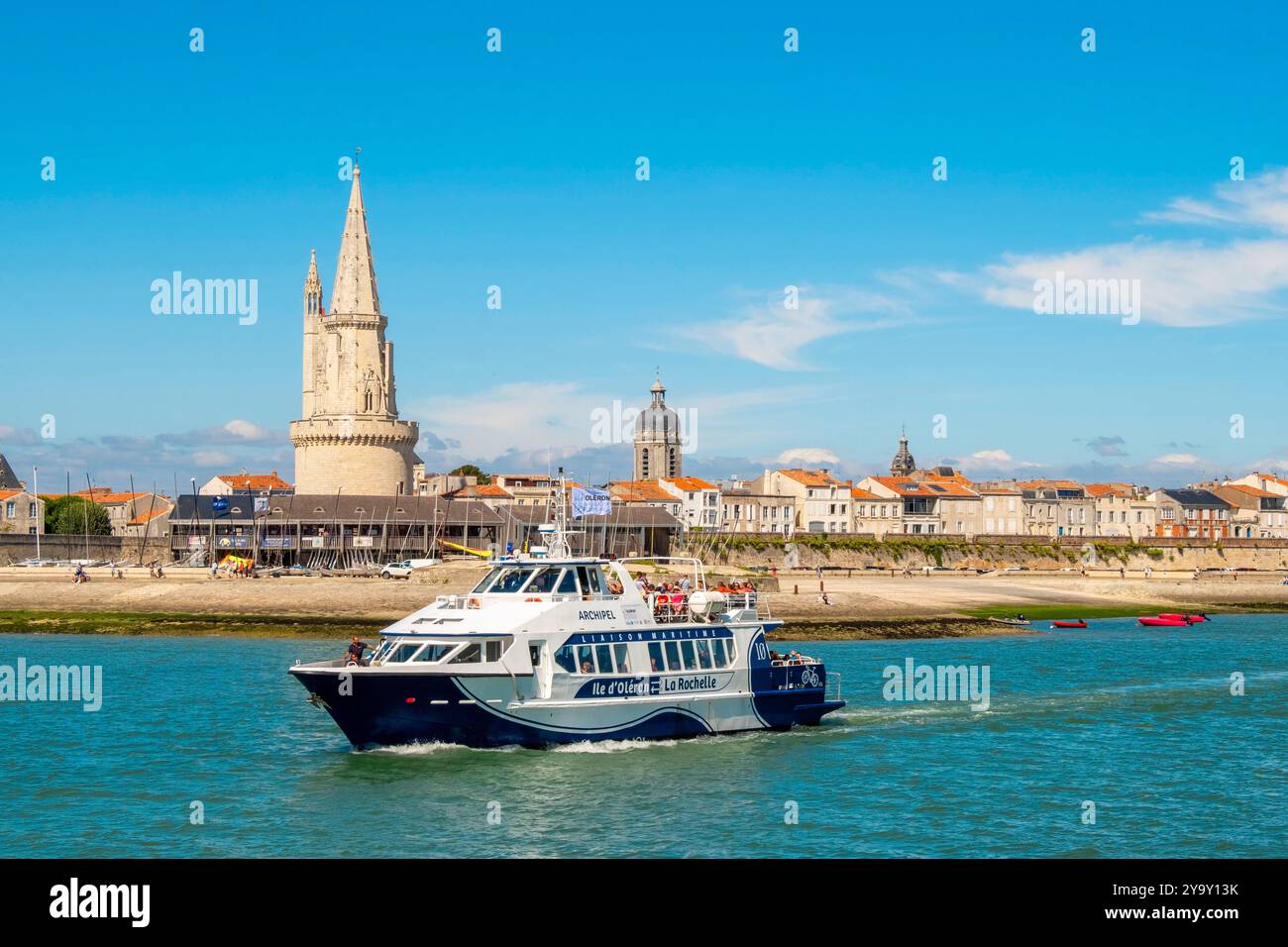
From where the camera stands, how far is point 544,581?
3288cm

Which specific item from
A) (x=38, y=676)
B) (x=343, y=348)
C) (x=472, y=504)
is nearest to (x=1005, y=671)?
(x=38, y=676)

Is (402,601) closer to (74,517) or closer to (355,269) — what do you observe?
(355,269)

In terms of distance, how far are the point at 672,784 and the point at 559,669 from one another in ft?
13.4

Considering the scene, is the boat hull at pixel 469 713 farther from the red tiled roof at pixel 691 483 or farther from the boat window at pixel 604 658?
the red tiled roof at pixel 691 483

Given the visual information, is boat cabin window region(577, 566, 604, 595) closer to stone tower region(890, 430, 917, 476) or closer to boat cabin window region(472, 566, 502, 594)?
boat cabin window region(472, 566, 502, 594)

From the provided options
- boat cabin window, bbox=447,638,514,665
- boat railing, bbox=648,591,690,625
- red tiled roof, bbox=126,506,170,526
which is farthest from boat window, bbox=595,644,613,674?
red tiled roof, bbox=126,506,170,526

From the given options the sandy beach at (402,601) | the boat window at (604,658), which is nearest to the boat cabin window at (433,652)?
the boat window at (604,658)

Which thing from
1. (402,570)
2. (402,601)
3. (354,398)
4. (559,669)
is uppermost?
(354,398)

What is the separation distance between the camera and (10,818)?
25.7 meters

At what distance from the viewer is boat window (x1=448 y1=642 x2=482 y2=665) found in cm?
3086
